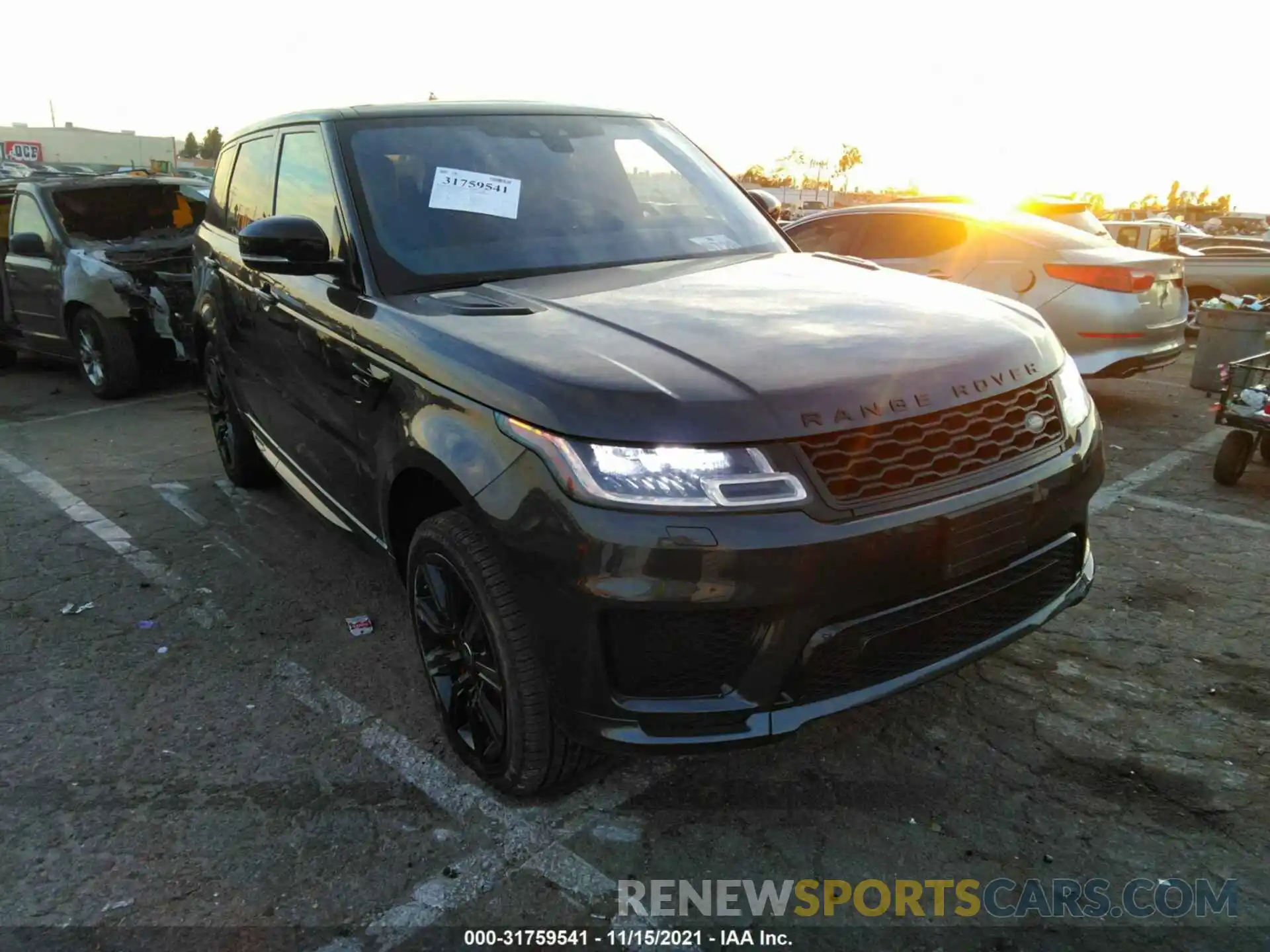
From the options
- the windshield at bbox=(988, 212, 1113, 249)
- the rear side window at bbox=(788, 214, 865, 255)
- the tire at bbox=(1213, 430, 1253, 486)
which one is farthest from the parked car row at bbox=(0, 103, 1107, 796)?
the rear side window at bbox=(788, 214, 865, 255)

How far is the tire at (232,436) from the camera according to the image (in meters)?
4.87

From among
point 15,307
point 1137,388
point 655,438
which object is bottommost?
point 1137,388

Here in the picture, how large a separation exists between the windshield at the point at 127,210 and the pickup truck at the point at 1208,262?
9613 millimetres

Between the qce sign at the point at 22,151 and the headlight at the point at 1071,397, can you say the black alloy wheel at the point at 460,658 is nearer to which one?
the headlight at the point at 1071,397

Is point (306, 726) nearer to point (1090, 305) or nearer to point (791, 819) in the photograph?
point (791, 819)

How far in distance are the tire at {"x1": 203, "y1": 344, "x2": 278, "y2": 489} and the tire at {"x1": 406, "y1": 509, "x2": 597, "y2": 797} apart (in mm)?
2456

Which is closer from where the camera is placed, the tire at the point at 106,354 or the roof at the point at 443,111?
the roof at the point at 443,111

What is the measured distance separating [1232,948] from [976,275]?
5461 mm

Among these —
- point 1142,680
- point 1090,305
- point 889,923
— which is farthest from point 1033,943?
point 1090,305

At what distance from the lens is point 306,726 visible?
307 cm

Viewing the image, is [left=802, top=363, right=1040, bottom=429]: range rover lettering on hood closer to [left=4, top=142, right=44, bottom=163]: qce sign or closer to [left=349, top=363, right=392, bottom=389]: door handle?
[left=349, top=363, right=392, bottom=389]: door handle

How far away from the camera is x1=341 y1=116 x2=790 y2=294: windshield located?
3.06m

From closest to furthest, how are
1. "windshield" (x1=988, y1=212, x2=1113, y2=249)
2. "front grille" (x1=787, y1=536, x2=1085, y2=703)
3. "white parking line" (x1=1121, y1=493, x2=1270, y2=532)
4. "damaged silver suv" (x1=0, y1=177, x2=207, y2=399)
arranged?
1. "front grille" (x1=787, y1=536, x2=1085, y2=703)
2. "white parking line" (x1=1121, y1=493, x2=1270, y2=532)
3. "windshield" (x1=988, y1=212, x2=1113, y2=249)
4. "damaged silver suv" (x1=0, y1=177, x2=207, y2=399)

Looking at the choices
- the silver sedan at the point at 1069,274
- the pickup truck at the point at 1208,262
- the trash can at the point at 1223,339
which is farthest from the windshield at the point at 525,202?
the pickup truck at the point at 1208,262
